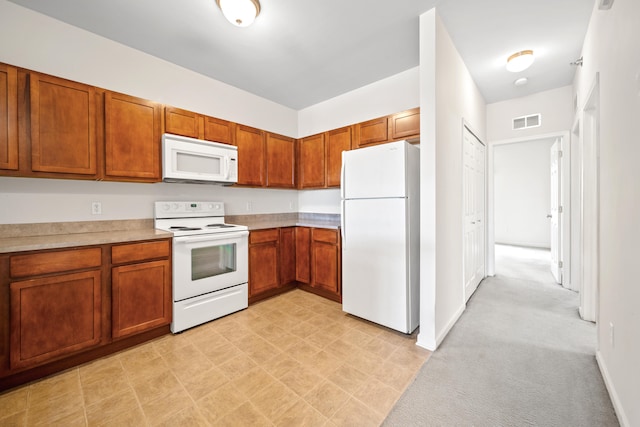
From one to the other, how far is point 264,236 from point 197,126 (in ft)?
4.84

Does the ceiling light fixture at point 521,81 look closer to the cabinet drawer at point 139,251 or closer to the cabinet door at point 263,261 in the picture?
the cabinet door at point 263,261

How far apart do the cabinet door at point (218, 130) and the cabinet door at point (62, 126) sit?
977 millimetres

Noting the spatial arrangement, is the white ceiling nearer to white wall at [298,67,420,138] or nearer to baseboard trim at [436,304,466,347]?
white wall at [298,67,420,138]

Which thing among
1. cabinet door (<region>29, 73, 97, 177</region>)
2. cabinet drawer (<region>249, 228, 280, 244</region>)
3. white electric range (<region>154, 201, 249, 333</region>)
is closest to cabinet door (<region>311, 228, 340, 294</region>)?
cabinet drawer (<region>249, 228, 280, 244</region>)

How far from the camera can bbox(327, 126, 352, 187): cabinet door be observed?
334 centimetres

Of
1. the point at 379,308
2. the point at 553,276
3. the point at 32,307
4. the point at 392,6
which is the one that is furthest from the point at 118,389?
the point at 553,276

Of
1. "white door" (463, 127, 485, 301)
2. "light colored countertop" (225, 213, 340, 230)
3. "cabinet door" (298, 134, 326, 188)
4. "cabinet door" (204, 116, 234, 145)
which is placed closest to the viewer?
"cabinet door" (204, 116, 234, 145)

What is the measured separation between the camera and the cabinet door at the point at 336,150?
11.0ft

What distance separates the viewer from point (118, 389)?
1.66m

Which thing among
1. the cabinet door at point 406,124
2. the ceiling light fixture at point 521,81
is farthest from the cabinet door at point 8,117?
the ceiling light fixture at point 521,81

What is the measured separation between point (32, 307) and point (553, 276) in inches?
244

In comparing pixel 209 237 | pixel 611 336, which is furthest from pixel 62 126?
pixel 611 336

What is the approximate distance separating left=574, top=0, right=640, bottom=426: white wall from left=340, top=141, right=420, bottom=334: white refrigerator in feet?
3.99

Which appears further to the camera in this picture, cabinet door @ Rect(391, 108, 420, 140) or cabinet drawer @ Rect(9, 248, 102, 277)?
cabinet door @ Rect(391, 108, 420, 140)
